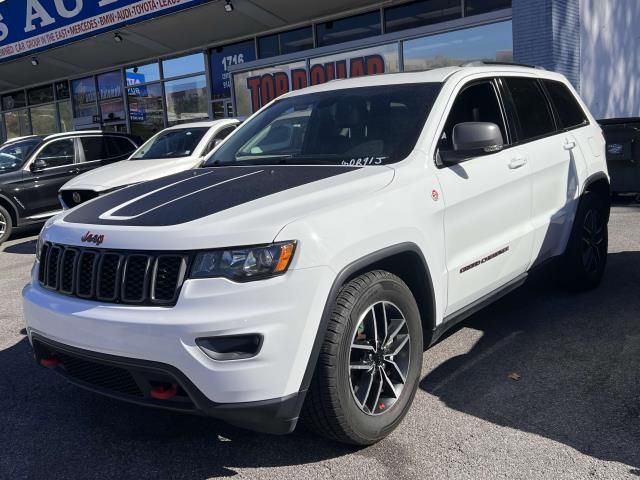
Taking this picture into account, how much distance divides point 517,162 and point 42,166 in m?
8.54

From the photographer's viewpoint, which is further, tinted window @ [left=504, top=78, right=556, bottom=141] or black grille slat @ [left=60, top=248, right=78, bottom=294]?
tinted window @ [left=504, top=78, right=556, bottom=141]

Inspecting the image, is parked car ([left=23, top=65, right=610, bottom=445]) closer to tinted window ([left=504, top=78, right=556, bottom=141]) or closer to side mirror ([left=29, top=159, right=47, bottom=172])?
tinted window ([left=504, top=78, right=556, bottom=141])

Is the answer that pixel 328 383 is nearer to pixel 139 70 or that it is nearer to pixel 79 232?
pixel 79 232

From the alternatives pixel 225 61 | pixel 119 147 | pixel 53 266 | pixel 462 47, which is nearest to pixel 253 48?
pixel 225 61

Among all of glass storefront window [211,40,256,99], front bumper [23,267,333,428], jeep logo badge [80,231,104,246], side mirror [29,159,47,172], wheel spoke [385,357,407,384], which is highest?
glass storefront window [211,40,256,99]

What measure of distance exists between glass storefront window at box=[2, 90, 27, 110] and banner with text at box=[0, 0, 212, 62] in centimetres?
463

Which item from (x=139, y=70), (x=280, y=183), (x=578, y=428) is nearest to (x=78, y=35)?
(x=139, y=70)

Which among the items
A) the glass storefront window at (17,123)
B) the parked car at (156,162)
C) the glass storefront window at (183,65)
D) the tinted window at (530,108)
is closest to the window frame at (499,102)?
the tinted window at (530,108)

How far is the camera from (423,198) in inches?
126

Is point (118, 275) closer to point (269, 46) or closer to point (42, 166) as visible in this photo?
point (42, 166)

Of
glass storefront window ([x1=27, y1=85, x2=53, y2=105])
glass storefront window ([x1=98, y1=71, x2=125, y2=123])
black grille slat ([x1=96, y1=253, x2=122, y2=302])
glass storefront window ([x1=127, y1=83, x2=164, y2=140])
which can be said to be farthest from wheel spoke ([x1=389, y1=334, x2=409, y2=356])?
glass storefront window ([x1=27, y1=85, x2=53, y2=105])

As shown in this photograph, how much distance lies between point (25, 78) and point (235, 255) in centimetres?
2439

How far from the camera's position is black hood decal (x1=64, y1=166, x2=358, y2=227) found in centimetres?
285

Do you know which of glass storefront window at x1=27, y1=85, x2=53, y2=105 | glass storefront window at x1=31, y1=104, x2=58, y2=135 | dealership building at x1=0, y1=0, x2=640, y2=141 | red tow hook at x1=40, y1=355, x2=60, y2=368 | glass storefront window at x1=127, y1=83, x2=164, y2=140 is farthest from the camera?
glass storefront window at x1=31, y1=104, x2=58, y2=135
